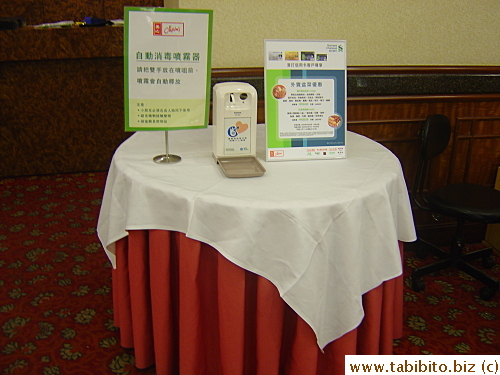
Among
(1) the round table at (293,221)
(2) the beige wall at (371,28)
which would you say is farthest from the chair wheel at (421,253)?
(1) the round table at (293,221)

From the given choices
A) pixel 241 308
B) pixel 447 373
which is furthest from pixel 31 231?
pixel 447 373

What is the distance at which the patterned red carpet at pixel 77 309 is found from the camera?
76.5 inches

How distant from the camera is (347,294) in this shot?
144 cm

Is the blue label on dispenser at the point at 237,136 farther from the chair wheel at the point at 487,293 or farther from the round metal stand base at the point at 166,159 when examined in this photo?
the chair wheel at the point at 487,293

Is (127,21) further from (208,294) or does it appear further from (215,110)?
(208,294)

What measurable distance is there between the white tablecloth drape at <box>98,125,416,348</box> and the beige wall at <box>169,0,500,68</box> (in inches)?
42.4

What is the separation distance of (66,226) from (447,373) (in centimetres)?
244

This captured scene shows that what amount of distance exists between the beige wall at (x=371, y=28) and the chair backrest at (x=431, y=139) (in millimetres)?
443

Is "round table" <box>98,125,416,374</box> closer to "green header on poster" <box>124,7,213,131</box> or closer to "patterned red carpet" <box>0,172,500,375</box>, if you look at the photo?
"green header on poster" <box>124,7,213,131</box>

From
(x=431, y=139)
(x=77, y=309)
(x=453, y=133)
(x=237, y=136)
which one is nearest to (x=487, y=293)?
(x=431, y=139)

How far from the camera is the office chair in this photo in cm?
232

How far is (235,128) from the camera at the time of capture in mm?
1635

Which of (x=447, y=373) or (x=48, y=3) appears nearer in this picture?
(x=447, y=373)

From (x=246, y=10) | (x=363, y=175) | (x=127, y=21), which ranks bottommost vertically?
(x=363, y=175)
